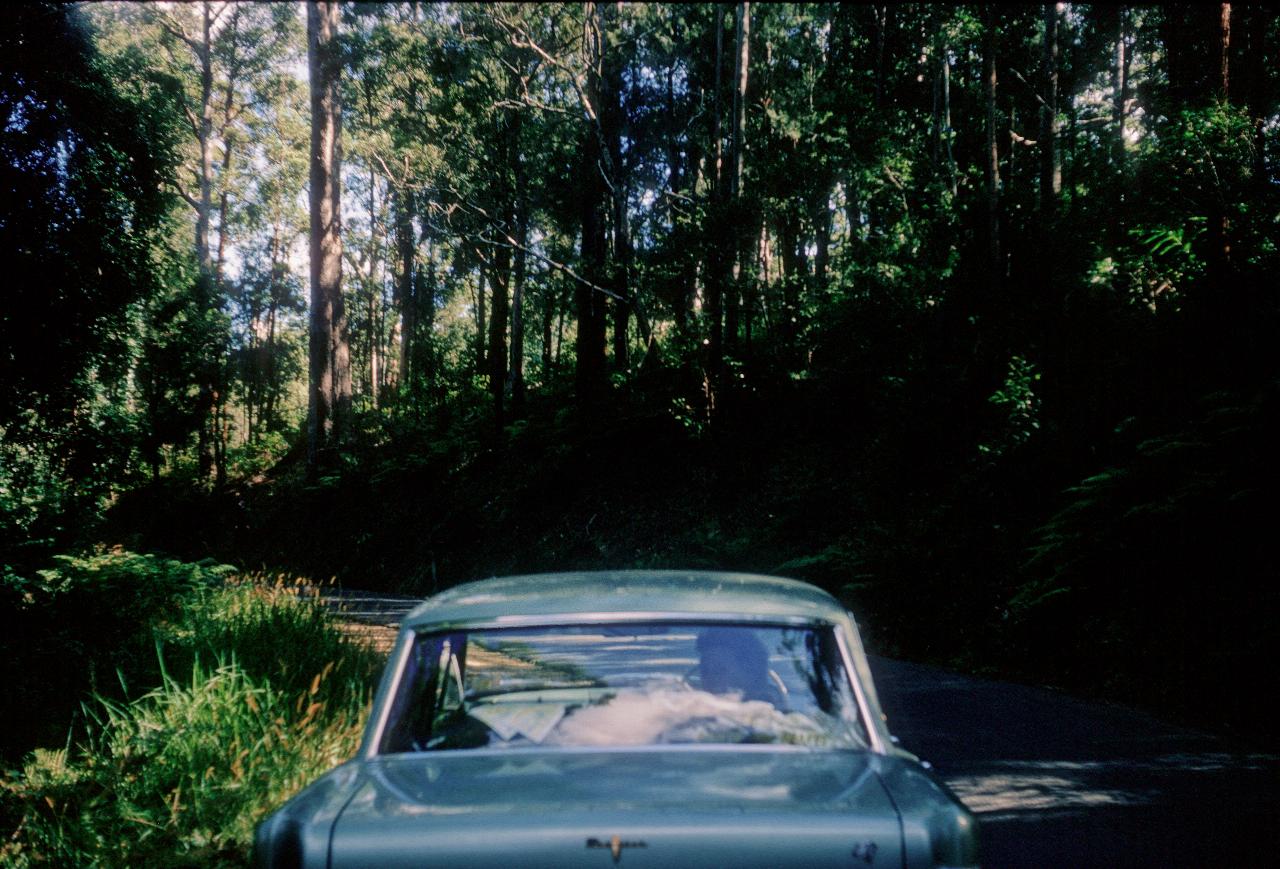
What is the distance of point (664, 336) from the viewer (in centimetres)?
2608

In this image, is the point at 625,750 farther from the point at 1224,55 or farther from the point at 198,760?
the point at 1224,55

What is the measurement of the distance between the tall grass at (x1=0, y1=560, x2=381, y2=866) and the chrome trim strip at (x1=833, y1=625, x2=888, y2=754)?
3.50 metres

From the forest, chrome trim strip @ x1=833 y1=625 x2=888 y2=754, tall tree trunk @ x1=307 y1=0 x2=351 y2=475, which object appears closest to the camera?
chrome trim strip @ x1=833 y1=625 x2=888 y2=754

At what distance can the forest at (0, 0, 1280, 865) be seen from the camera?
10320mm

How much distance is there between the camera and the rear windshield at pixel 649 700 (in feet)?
10.1

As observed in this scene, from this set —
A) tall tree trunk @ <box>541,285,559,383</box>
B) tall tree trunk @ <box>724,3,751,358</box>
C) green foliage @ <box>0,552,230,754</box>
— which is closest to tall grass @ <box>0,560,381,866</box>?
green foliage @ <box>0,552,230,754</box>

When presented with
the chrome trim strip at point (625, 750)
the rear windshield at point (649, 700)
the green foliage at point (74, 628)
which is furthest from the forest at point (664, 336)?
the chrome trim strip at point (625, 750)

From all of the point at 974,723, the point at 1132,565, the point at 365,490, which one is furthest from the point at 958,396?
the point at 365,490

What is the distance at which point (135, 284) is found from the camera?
1473cm

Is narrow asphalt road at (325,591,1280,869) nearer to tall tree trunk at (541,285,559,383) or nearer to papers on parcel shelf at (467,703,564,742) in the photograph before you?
papers on parcel shelf at (467,703,564,742)

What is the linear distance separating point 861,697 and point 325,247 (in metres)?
28.8

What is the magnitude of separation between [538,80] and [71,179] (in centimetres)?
1341

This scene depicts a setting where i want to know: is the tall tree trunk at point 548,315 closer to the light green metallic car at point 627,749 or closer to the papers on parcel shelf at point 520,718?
the light green metallic car at point 627,749

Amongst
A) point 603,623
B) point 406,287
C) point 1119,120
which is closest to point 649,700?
point 603,623
